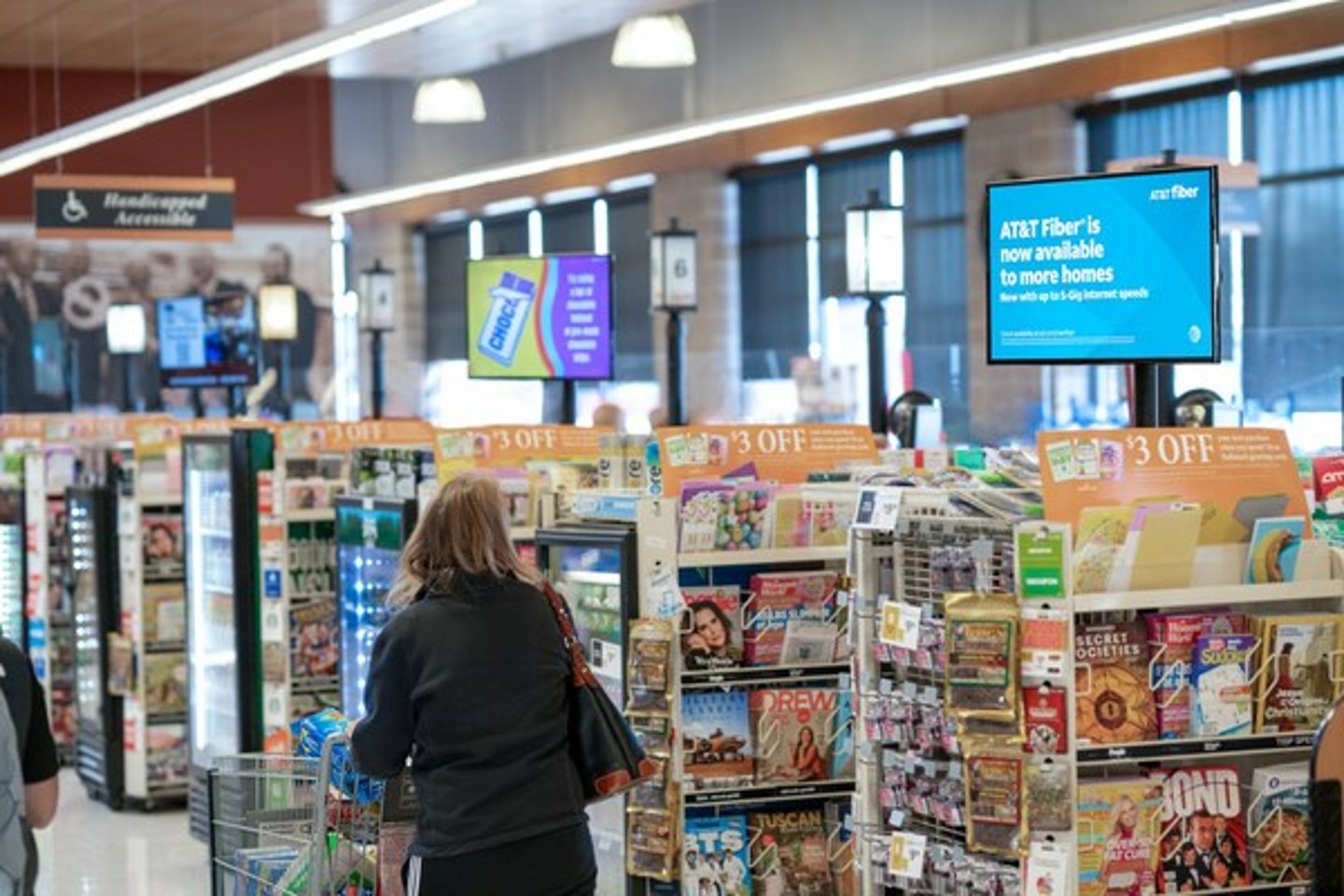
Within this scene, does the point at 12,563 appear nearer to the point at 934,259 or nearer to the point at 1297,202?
the point at 934,259

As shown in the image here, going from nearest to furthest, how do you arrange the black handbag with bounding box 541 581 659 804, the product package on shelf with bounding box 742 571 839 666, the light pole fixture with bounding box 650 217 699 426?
the black handbag with bounding box 541 581 659 804
the product package on shelf with bounding box 742 571 839 666
the light pole fixture with bounding box 650 217 699 426

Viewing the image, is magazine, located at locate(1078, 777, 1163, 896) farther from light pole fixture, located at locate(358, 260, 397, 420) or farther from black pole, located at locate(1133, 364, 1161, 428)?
light pole fixture, located at locate(358, 260, 397, 420)

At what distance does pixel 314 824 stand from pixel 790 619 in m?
1.73

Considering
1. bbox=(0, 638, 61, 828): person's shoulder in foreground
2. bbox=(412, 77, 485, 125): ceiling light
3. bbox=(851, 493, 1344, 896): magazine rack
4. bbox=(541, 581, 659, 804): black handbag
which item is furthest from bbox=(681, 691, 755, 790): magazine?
bbox=(412, 77, 485, 125): ceiling light

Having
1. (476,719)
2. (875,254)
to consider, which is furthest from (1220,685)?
(875,254)

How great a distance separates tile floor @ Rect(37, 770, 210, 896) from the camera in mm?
9266

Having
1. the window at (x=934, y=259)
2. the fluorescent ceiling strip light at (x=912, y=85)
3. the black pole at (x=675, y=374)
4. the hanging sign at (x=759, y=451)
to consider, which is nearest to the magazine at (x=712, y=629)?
the hanging sign at (x=759, y=451)

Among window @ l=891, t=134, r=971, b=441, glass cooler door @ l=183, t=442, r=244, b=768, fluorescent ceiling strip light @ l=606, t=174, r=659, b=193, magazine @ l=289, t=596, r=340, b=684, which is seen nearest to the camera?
magazine @ l=289, t=596, r=340, b=684

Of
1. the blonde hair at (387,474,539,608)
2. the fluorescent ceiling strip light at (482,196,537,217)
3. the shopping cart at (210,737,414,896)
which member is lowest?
the shopping cart at (210,737,414,896)

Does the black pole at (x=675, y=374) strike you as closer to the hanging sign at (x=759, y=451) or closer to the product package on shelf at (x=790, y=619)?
the hanging sign at (x=759, y=451)

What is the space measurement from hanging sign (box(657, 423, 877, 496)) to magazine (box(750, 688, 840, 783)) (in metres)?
0.71

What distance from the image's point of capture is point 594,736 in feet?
16.5

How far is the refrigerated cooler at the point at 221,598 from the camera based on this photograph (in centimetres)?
987

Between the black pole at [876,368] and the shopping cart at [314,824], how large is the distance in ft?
19.4
